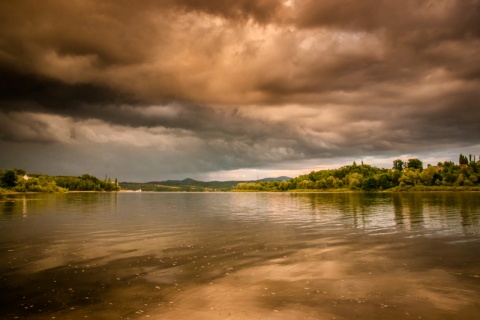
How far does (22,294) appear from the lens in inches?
883

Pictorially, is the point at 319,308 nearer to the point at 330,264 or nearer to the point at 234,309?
the point at 234,309

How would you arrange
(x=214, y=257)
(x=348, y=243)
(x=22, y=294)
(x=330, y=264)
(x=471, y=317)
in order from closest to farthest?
(x=471, y=317), (x=22, y=294), (x=330, y=264), (x=214, y=257), (x=348, y=243)

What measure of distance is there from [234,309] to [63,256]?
23561 millimetres

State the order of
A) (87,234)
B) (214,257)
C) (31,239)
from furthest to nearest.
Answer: (87,234) < (31,239) < (214,257)

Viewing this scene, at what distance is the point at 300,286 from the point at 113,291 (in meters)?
13.4

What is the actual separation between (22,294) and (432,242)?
43927mm

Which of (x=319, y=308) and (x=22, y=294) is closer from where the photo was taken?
(x=319, y=308)

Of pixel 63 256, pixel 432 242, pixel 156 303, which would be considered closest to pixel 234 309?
pixel 156 303

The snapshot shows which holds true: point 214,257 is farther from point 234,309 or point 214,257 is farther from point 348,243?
point 348,243

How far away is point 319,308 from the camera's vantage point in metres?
19.4

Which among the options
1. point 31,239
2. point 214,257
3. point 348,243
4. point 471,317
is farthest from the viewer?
point 31,239

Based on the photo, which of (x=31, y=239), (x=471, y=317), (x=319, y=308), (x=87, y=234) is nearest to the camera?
(x=471, y=317)

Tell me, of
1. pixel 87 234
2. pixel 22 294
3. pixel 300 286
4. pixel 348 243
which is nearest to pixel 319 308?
pixel 300 286

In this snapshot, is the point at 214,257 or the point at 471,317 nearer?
the point at 471,317
